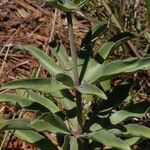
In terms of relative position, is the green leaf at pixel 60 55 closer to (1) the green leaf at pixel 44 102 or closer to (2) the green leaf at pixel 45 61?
(2) the green leaf at pixel 45 61

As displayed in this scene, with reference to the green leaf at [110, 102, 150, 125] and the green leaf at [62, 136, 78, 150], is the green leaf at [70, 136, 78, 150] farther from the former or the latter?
the green leaf at [110, 102, 150, 125]

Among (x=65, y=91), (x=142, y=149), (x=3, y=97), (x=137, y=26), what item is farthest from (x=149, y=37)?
(x=3, y=97)

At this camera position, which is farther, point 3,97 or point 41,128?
point 3,97

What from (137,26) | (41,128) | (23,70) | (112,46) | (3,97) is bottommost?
(41,128)

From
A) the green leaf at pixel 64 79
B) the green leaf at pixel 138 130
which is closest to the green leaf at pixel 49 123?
the green leaf at pixel 64 79

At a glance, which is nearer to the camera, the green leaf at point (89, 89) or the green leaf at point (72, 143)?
the green leaf at point (89, 89)


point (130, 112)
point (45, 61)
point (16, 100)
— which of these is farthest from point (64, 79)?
point (130, 112)

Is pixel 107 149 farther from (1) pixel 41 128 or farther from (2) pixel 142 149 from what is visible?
(1) pixel 41 128

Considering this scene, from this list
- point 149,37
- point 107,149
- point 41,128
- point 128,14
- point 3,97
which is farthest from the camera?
point 128,14

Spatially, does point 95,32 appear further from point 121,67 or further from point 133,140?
point 133,140
